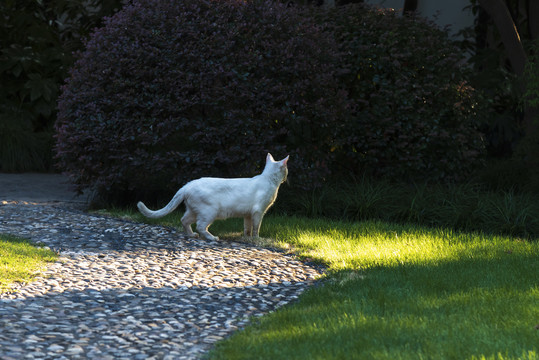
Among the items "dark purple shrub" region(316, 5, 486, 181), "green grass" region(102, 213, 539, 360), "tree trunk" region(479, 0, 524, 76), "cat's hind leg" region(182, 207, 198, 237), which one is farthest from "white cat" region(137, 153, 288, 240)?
"tree trunk" region(479, 0, 524, 76)

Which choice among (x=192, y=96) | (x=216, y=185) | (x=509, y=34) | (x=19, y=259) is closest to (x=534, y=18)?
(x=509, y=34)

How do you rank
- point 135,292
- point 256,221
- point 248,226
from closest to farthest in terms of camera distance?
point 135,292 → point 256,221 → point 248,226

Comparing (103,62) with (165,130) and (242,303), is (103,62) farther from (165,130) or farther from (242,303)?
(242,303)

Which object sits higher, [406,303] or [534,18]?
[534,18]

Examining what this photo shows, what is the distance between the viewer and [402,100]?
9.44 m

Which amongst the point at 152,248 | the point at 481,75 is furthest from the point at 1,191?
the point at 481,75

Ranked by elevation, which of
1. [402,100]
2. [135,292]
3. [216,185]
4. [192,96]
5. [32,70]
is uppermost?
[32,70]

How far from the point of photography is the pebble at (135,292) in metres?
3.90

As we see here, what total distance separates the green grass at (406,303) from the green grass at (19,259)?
1902mm

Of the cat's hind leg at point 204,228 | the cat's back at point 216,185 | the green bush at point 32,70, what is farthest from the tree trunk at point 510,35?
the green bush at point 32,70

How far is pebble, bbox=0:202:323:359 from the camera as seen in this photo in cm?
390

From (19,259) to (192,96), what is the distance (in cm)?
335

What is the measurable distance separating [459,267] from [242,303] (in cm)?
198

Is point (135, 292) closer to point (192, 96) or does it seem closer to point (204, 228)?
point (204, 228)
